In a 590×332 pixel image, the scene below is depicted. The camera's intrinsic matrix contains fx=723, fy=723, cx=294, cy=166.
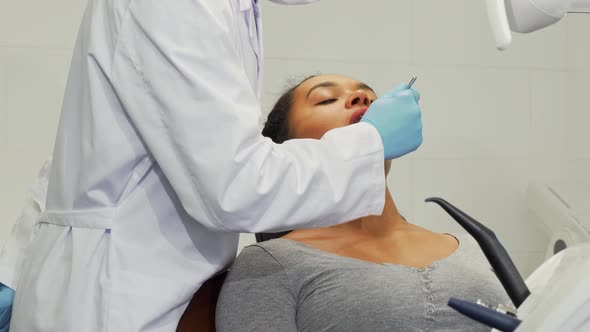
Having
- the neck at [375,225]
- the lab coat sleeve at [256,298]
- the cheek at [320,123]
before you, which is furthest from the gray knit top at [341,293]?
the cheek at [320,123]

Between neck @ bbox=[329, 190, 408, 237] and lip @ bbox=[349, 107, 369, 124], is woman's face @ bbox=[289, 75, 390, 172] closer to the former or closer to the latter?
lip @ bbox=[349, 107, 369, 124]

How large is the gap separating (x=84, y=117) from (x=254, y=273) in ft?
1.52

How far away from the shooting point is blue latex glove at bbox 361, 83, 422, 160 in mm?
1212

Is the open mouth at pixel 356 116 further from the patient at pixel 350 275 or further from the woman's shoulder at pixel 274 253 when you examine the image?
the woman's shoulder at pixel 274 253

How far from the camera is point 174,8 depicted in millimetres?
1051

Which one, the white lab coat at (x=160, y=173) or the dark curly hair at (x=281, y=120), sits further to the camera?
the dark curly hair at (x=281, y=120)

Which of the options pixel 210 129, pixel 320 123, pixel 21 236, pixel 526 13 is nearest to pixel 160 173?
pixel 210 129

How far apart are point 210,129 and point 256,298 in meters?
0.44

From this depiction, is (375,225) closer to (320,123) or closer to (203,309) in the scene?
(320,123)

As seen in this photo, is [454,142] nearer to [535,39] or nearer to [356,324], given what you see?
[535,39]

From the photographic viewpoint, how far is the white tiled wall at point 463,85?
226 centimetres

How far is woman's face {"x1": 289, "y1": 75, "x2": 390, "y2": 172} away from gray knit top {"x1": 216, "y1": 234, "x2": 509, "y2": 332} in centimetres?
27

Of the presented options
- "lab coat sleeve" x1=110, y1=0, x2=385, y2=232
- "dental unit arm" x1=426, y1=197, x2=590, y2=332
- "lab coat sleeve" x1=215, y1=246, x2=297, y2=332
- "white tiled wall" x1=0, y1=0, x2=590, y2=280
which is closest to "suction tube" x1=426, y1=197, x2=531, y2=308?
"dental unit arm" x1=426, y1=197, x2=590, y2=332

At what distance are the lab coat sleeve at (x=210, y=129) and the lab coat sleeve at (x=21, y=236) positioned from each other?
402mm
